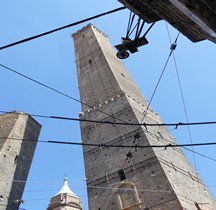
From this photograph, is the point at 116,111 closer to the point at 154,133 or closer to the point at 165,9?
the point at 154,133

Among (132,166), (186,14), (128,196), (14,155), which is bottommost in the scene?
(186,14)

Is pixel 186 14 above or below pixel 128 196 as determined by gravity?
below

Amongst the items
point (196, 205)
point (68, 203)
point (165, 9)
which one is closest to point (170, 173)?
point (196, 205)

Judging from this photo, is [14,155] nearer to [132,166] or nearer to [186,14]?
[132,166]

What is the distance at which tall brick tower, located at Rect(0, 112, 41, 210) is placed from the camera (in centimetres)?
1515

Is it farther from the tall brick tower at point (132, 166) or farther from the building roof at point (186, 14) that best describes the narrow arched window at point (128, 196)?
the building roof at point (186, 14)

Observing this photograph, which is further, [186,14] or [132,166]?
[132,166]

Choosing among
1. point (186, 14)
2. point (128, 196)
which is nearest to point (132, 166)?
point (128, 196)

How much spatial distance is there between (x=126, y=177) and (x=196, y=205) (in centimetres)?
300

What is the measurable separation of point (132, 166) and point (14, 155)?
7985 mm

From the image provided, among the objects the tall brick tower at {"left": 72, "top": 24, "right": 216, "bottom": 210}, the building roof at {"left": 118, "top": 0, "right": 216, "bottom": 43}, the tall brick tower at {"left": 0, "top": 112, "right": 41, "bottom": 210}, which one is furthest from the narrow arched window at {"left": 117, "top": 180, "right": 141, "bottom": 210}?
the building roof at {"left": 118, "top": 0, "right": 216, "bottom": 43}

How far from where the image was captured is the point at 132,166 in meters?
12.5

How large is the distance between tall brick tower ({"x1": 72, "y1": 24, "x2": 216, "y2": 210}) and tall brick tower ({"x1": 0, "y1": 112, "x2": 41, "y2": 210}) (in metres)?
3.77

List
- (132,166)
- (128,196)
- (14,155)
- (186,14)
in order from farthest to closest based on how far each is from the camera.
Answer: (14,155), (132,166), (128,196), (186,14)
